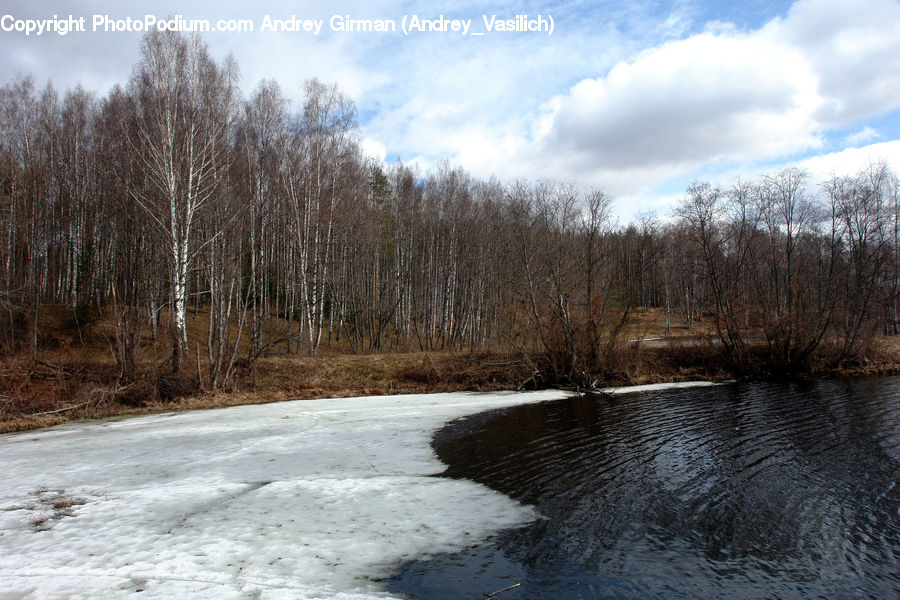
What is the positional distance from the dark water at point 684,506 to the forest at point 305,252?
8.90m

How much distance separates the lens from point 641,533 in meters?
6.23

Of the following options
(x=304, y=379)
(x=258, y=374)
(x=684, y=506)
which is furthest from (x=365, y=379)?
(x=684, y=506)

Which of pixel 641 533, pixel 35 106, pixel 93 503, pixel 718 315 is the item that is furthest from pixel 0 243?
pixel 718 315

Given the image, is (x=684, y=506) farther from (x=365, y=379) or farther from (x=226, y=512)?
(x=365, y=379)

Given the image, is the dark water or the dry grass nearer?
the dark water

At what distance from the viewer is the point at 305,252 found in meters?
23.6

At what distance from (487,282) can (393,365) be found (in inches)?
588

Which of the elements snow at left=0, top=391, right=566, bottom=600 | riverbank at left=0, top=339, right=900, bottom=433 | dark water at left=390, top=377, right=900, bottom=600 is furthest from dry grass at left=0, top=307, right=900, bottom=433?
dark water at left=390, top=377, right=900, bottom=600

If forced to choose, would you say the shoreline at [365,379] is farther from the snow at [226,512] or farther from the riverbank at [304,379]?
the snow at [226,512]

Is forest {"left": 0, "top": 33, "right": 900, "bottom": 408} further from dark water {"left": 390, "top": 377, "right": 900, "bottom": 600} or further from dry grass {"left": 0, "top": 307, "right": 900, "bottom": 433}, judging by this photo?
dark water {"left": 390, "top": 377, "right": 900, "bottom": 600}

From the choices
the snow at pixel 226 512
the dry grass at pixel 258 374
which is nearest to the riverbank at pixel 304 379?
the dry grass at pixel 258 374

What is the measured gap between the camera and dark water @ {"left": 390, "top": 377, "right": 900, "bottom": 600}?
16.7ft

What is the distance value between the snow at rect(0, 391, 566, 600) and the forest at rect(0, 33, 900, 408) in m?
7.68

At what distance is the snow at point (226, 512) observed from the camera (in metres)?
4.87
